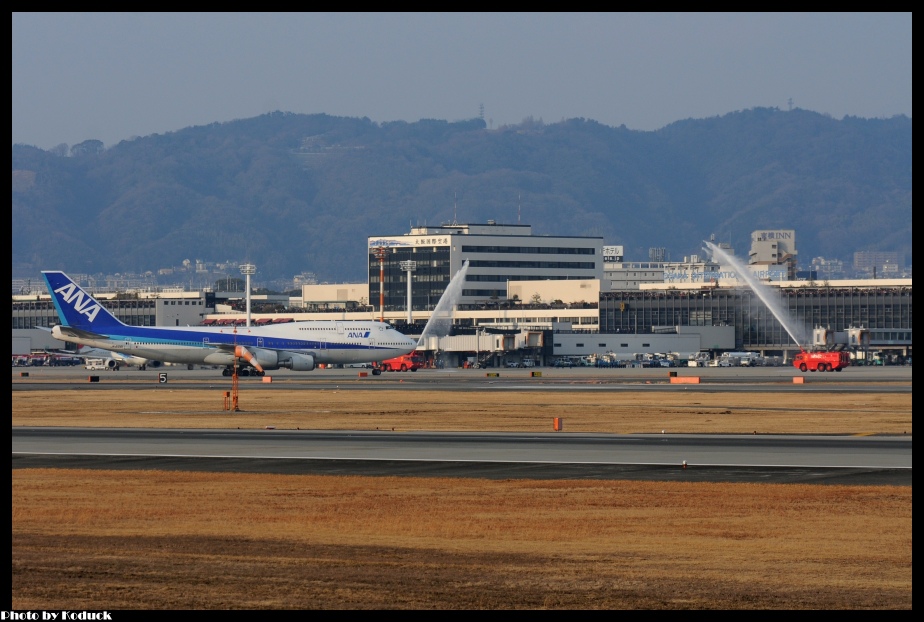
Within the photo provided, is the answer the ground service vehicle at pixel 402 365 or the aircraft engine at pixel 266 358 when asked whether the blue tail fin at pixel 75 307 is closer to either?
the aircraft engine at pixel 266 358

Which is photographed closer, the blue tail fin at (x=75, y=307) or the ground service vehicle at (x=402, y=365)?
the blue tail fin at (x=75, y=307)

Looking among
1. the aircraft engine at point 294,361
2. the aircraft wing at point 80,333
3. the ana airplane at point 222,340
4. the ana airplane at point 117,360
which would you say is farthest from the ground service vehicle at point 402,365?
the aircraft wing at point 80,333

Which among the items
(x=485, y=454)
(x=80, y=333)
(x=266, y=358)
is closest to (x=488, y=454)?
(x=485, y=454)

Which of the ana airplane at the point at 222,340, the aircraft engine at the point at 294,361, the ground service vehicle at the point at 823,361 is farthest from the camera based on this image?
the ground service vehicle at the point at 823,361

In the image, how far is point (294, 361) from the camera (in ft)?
462

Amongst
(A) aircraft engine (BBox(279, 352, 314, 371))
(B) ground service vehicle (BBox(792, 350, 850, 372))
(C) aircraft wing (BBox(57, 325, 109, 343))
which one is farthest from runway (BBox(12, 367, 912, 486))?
(B) ground service vehicle (BBox(792, 350, 850, 372))

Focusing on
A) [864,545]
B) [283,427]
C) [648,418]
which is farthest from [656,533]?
[648,418]

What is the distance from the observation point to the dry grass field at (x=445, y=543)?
2306 cm

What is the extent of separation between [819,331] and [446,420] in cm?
13487

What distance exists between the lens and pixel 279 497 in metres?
35.8

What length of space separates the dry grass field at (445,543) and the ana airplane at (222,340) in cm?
10103

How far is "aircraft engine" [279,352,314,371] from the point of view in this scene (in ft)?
461

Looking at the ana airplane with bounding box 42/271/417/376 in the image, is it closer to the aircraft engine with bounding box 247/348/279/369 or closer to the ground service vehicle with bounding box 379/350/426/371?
the aircraft engine with bounding box 247/348/279/369
